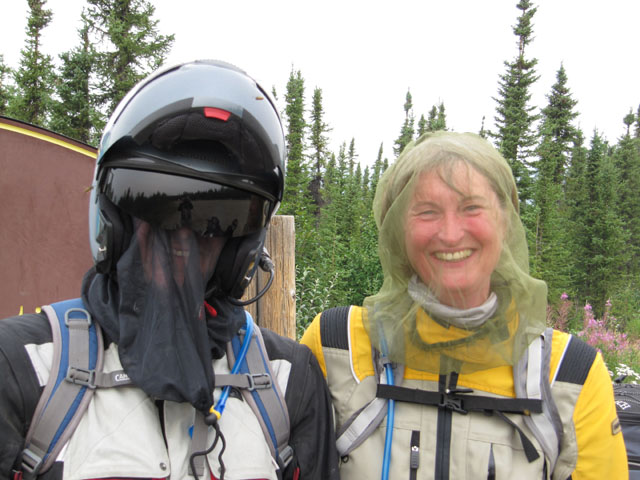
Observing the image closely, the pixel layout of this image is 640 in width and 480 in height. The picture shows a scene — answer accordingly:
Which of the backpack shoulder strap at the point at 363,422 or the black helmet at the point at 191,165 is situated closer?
the black helmet at the point at 191,165

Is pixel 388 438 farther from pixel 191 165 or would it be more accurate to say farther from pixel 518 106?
pixel 518 106

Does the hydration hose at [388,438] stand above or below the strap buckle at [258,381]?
below

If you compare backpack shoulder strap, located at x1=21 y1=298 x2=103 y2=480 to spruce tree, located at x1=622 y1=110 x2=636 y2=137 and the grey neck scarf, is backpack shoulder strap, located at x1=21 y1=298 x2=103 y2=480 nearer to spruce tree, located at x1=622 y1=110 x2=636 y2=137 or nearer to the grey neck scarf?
the grey neck scarf

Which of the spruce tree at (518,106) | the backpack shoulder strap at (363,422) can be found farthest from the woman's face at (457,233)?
the spruce tree at (518,106)

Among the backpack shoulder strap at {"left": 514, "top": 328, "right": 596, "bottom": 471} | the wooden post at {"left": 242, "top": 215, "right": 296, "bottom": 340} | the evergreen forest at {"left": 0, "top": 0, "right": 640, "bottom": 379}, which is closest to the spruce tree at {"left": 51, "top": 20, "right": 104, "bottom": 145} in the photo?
the evergreen forest at {"left": 0, "top": 0, "right": 640, "bottom": 379}

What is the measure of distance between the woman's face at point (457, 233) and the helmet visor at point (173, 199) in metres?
0.67

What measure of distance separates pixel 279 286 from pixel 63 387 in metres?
1.84

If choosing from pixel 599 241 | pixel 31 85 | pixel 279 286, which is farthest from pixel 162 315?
pixel 599 241

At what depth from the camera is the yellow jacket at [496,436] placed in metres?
1.47

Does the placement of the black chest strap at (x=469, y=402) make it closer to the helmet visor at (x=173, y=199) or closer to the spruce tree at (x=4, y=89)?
the helmet visor at (x=173, y=199)

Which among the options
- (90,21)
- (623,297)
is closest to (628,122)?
(623,297)

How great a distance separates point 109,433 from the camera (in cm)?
108

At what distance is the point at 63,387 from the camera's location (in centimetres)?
108

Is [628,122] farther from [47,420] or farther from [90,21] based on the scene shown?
[47,420]
